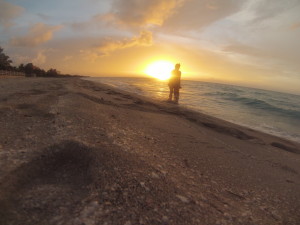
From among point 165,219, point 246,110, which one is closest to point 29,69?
point 246,110

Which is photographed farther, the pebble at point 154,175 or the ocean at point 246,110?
the ocean at point 246,110

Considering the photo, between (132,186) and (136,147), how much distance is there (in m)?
1.20

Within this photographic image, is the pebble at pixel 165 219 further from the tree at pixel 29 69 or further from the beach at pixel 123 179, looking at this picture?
the tree at pixel 29 69

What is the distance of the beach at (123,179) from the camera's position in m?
1.87

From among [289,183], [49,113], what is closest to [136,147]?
[49,113]

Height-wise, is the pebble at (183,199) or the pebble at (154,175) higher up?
the pebble at (154,175)

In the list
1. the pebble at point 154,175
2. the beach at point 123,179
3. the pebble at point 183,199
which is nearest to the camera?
the beach at point 123,179

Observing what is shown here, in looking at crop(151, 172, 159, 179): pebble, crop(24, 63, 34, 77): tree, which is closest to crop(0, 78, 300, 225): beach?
crop(151, 172, 159, 179): pebble

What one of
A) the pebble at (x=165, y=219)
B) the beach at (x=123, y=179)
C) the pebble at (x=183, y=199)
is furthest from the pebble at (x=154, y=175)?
the pebble at (x=165, y=219)

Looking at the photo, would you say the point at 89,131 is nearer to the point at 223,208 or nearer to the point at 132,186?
the point at 132,186

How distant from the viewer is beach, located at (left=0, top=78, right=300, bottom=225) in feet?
6.14

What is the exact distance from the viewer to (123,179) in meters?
2.40

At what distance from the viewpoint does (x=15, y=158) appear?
2502 mm

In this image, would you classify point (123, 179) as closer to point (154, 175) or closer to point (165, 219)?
point (154, 175)
